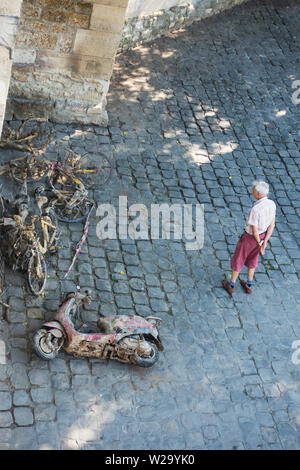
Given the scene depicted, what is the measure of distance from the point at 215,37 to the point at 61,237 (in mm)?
7717

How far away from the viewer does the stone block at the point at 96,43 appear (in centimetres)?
1066

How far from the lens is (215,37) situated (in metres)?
15.0

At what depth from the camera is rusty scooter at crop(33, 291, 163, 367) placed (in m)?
7.54

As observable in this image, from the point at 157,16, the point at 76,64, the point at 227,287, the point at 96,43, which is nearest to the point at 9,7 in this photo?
the point at 96,43

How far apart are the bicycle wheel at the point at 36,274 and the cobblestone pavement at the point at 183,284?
0.14 metres

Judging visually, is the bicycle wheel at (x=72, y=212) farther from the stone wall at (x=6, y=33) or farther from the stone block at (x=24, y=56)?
the stone block at (x=24, y=56)

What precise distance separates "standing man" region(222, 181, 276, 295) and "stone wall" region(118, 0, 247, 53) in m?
5.91

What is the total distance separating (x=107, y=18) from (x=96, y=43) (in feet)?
1.49

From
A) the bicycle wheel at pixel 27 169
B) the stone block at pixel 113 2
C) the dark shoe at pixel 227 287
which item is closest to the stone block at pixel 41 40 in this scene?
the stone block at pixel 113 2

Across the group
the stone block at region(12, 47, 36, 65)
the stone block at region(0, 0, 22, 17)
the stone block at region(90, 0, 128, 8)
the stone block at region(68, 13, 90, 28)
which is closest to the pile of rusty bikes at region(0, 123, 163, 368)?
the stone block at region(12, 47, 36, 65)
